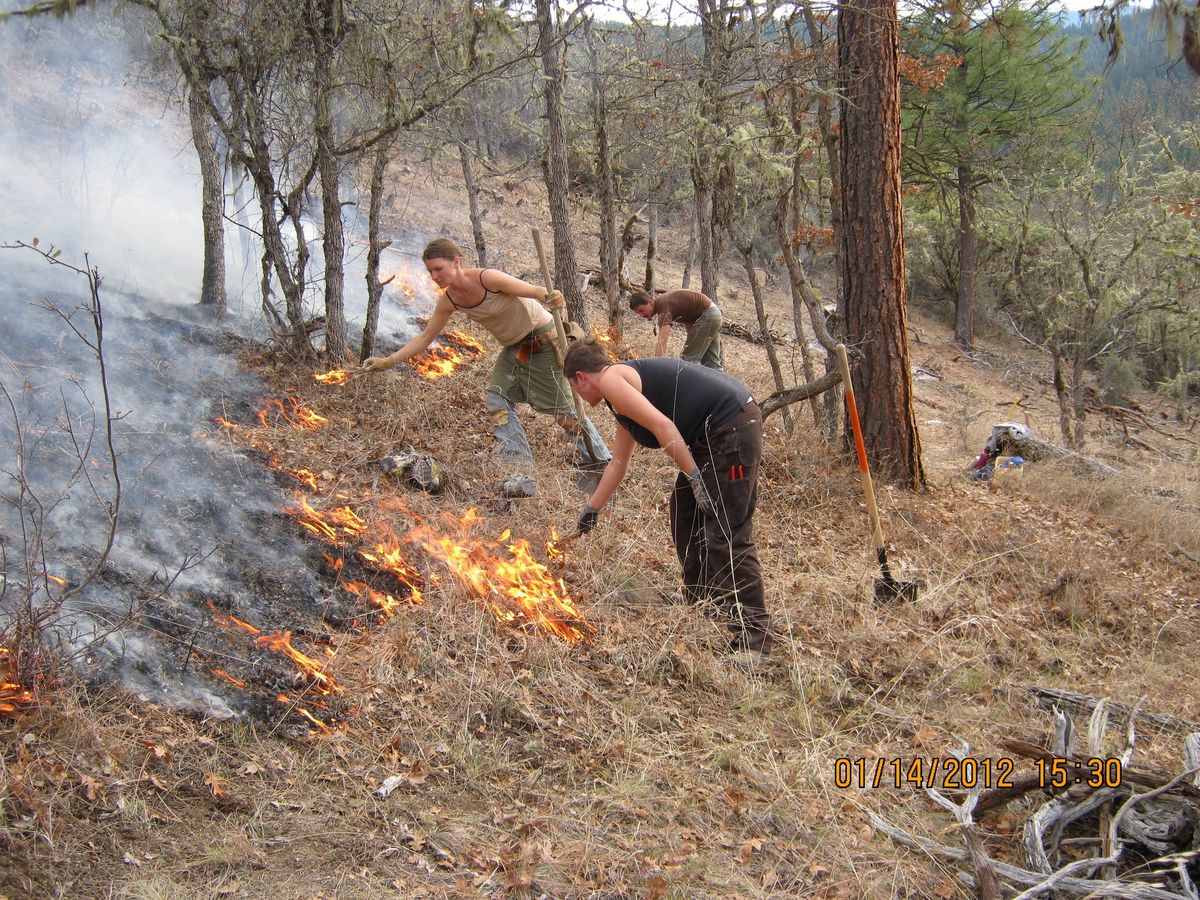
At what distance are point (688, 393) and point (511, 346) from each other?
2313mm

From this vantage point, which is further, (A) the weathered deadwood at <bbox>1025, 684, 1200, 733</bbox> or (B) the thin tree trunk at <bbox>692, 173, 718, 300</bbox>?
(B) the thin tree trunk at <bbox>692, 173, 718, 300</bbox>

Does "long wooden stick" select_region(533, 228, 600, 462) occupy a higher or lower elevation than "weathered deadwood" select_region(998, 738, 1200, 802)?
higher

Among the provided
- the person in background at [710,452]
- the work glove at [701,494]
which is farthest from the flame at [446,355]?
the work glove at [701,494]

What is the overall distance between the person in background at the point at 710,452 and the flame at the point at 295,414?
2.88 meters

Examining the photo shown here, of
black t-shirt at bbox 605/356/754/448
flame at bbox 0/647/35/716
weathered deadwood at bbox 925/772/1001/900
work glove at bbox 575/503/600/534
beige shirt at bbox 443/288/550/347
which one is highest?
beige shirt at bbox 443/288/550/347

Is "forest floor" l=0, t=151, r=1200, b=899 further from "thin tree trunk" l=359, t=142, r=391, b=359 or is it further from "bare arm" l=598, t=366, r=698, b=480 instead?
"bare arm" l=598, t=366, r=698, b=480

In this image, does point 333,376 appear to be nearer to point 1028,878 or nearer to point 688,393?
point 688,393

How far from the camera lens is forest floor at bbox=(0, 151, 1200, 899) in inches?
113

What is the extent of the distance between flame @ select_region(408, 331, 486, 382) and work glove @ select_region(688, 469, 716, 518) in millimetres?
4337

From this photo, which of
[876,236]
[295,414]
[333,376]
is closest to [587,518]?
[295,414]

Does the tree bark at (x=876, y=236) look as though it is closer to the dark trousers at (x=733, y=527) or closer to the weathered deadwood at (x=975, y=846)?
the dark trousers at (x=733, y=527)

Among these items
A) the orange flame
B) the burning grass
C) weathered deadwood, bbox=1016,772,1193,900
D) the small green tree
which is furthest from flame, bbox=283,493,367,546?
the small green tree

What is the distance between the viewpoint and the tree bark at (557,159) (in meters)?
8.42

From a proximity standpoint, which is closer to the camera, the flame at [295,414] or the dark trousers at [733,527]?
the dark trousers at [733,527]
